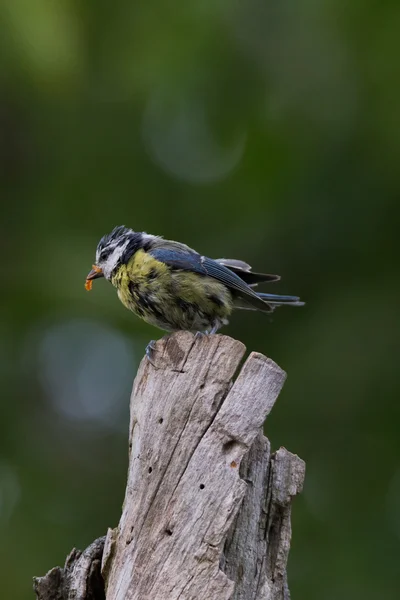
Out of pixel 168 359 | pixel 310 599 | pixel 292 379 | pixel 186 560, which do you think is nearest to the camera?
pixel 186 560

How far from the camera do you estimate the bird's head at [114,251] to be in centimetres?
436

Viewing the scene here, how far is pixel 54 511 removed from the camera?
6.76 metres

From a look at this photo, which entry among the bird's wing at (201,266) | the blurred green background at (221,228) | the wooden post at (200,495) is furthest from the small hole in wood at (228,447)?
the blurred green background at (221,228)

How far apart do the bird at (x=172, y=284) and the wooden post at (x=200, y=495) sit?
A: 2.59 ft

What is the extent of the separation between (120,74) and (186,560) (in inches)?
190

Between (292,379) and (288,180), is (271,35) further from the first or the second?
(292,379)

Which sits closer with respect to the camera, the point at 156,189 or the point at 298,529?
the point at 298,529

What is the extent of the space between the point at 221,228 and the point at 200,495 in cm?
405

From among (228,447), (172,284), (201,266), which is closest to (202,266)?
(201,266)

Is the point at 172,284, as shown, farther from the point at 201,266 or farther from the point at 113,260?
the point at 113,260

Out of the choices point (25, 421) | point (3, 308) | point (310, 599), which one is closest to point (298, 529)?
point (310, 599)

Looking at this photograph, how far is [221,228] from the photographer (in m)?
6.97

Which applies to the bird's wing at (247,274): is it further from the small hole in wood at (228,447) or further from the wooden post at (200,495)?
the small hole in wood at (228,447)

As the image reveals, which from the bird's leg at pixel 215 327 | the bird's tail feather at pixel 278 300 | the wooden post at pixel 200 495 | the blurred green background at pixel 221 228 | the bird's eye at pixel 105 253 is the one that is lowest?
the wooden post at pixel 200 495
